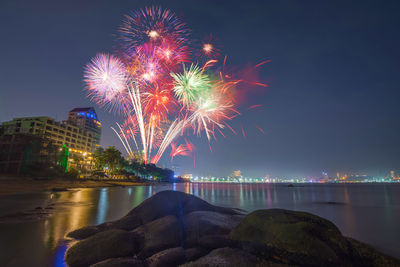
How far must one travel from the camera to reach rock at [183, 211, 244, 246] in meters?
7.92

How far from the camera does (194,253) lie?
6.76m

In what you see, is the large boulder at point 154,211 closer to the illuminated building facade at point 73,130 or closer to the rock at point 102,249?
the rock at point 102,249

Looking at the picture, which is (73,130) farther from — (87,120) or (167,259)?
(167,259)

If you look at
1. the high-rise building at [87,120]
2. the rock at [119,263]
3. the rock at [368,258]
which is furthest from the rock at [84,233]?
the high-rise building at [87,120]

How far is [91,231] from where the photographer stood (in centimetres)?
998

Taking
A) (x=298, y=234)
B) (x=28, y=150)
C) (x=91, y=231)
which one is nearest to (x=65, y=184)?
(x=28, y=150)

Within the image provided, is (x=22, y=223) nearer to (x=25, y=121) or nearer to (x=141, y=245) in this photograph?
(x=141, y=245)

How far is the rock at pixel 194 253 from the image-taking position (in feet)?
21.6

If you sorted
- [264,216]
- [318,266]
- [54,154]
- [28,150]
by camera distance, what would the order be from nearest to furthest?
[318,266], [264,216], [28,150], [54,154]

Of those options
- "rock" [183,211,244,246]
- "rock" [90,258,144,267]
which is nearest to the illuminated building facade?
"rock" [183,211,244,246]

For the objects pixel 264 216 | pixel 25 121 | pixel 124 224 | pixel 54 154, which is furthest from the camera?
pixel 25 121

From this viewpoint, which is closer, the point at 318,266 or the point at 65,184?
the point at 318,266

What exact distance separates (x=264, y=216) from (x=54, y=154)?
77.0 metres

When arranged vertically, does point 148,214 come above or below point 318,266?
above
